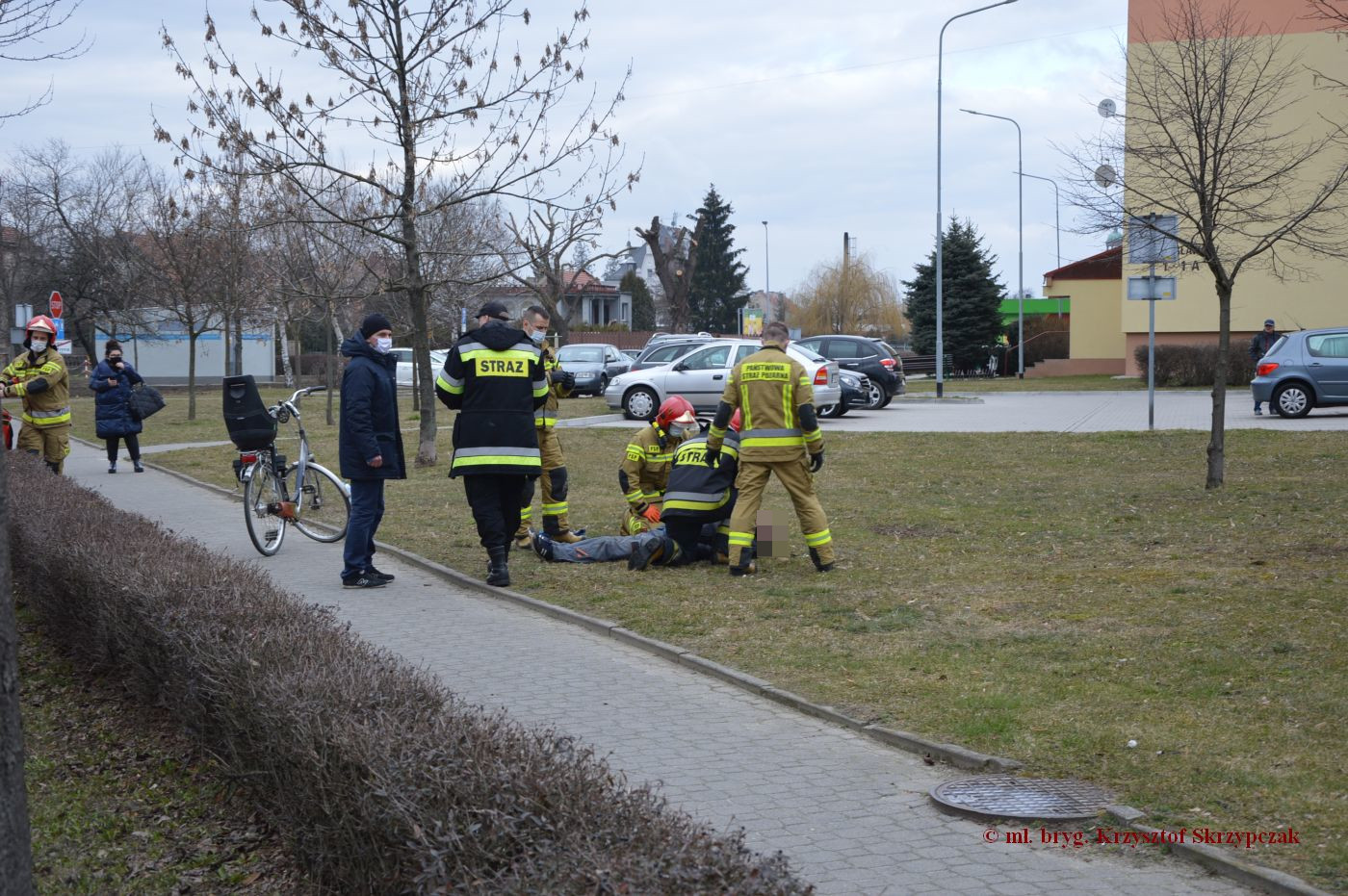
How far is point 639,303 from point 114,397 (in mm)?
90604

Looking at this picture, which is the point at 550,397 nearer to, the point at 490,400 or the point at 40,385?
the point at 490,400

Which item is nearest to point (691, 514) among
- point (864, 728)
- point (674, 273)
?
point (864, 728)

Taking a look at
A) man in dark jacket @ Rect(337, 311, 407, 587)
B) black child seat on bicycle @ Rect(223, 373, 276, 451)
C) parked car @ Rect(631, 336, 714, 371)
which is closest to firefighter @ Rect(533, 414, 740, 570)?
man in dark jacket @ Rect(337, 311, 407, 587)

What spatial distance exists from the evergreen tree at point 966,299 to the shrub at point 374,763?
170 ft

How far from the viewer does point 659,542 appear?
1045 cm

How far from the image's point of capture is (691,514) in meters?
10.4

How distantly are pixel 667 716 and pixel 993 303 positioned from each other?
52325 mm

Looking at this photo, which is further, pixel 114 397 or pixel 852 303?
pixel 852 303

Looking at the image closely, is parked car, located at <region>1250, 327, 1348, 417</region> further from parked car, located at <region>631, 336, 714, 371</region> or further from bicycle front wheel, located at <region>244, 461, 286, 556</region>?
bicycle front wheel, located at <region>244, 461, 286, 556</region>

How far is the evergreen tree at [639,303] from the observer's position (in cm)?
10856

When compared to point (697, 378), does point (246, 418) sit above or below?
below

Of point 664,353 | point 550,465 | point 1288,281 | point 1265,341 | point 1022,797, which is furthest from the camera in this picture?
point 1288,281

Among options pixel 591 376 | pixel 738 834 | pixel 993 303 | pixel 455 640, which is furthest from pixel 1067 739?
pixel 993 303

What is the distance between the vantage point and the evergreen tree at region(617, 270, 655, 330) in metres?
109
